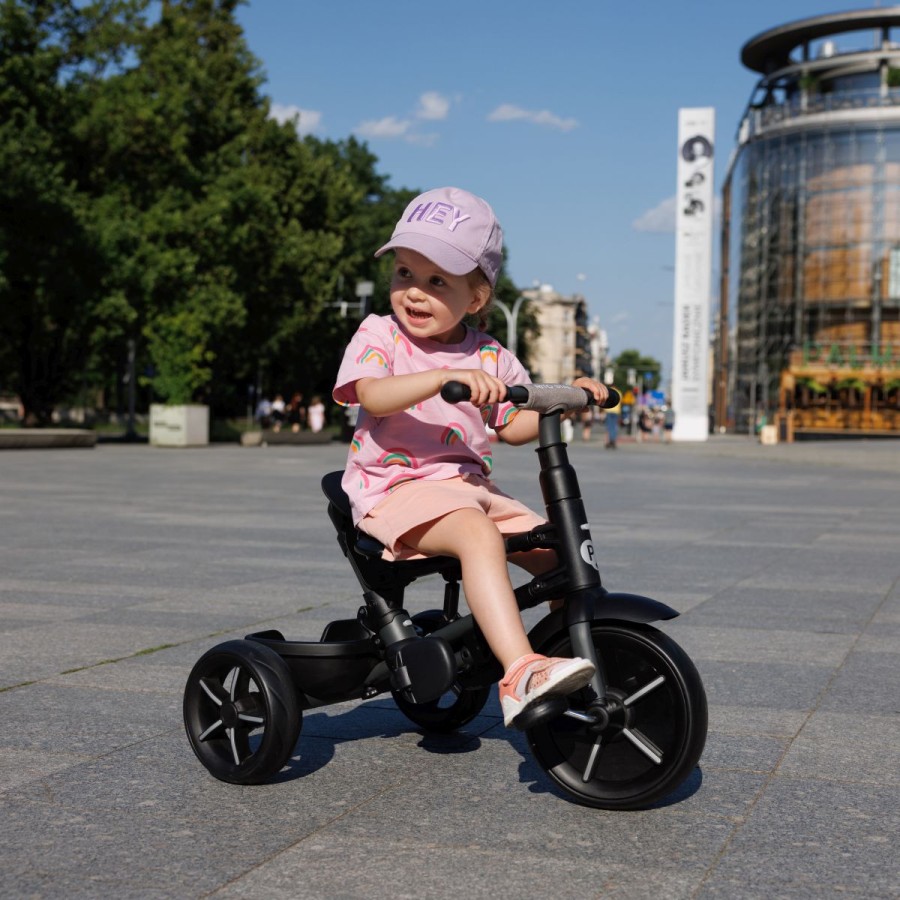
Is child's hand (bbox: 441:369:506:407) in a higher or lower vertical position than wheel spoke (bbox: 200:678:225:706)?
higher

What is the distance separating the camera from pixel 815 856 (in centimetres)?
301

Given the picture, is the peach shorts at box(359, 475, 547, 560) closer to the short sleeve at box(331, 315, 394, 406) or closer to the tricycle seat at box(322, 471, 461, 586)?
the tricycle seat at box(322, 471, 461, 586)

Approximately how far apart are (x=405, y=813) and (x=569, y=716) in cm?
47

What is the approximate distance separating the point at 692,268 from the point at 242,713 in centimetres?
4944

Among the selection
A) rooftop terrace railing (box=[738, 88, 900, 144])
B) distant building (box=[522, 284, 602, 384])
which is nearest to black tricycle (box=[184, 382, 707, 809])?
rooftop terrace railing (box=[738, 88, 900, 144])

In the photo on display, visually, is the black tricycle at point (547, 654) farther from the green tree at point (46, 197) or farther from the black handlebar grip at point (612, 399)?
Result: the green tree at point (46, 197)

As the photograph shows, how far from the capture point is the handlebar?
3.12 meters

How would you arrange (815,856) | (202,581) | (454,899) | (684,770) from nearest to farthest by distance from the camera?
(454,899), (815,856), (684,770), (202,581)

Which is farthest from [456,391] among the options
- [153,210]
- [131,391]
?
[131,391]

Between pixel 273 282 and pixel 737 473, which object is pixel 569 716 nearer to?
pixel 737 473

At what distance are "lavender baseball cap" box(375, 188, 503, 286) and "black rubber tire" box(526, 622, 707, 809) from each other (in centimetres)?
97

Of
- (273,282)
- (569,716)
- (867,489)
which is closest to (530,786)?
(569,716)

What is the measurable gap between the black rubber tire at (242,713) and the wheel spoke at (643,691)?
2.85 feet

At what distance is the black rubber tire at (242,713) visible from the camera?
3.52 meters
